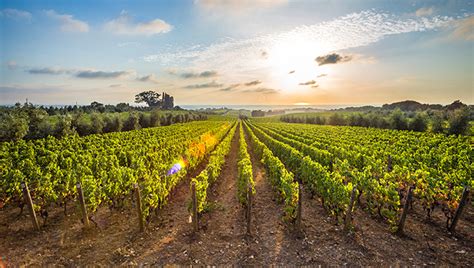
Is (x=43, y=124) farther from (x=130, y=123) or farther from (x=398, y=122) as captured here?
(x=398, y=122)

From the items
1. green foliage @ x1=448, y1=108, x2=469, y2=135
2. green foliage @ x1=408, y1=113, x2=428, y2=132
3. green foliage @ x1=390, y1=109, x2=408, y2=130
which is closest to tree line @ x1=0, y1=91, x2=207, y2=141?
green foliage @ x1=390, y1=109, x2=408, y2=130

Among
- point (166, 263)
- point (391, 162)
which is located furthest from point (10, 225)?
point (391, 162)

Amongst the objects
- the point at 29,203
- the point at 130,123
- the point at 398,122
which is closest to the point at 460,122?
the point at 398,122

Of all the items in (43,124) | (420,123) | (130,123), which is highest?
(420,123)

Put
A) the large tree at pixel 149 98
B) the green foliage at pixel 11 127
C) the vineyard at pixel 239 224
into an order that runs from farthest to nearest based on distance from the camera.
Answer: the large tree at pixel 149 98 → the green foliage at pixel 11 127 → the vineyard at pixel 239 224

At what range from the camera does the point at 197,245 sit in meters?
7.06

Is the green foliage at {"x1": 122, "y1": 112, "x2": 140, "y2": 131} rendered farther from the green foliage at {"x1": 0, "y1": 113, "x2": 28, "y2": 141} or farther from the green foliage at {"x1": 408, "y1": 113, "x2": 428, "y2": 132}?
the green foliage at {"x1": 408, "y1": 113, "x2": 428, "y2": 132}

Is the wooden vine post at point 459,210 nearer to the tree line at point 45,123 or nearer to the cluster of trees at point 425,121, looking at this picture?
the tree line at point 45,123

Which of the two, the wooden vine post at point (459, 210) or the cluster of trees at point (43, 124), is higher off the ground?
the cluster of trees at point (43, 124)

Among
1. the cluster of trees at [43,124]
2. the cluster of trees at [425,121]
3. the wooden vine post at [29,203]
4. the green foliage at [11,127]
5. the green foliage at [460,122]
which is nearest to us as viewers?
the wooden vine post at [29,203]

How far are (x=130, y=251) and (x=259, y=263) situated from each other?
147 inches

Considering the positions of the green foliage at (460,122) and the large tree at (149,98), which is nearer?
the green foliage at (460,122)

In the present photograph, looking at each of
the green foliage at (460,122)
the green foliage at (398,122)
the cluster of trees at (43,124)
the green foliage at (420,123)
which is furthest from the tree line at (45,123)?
the green foliage at (460,122)

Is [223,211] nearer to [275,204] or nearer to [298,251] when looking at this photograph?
[275,204]
